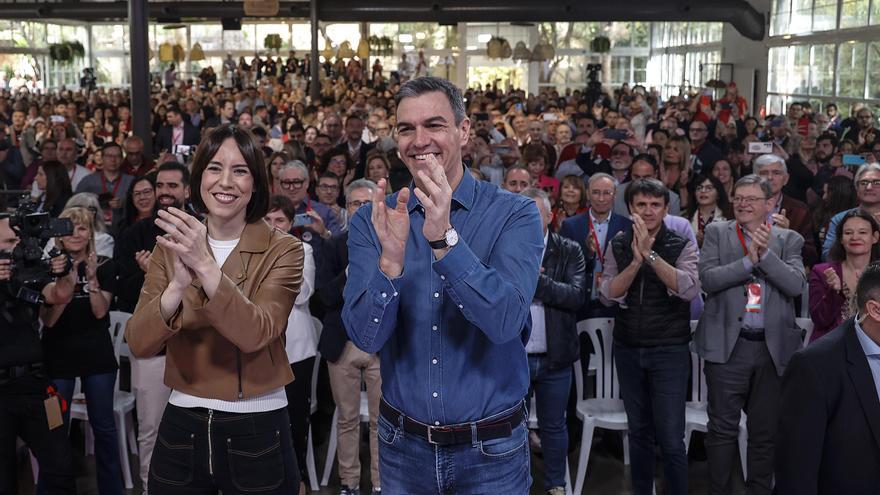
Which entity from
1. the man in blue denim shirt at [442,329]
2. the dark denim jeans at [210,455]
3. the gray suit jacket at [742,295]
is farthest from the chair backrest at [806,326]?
the dark denim jeans at [210,455]

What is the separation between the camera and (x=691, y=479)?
16.6ft

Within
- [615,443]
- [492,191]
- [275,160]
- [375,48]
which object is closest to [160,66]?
[375,48]

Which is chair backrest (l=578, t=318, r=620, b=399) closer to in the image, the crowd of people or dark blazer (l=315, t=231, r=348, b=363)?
the crowd of people

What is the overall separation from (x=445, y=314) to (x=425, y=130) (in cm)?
38

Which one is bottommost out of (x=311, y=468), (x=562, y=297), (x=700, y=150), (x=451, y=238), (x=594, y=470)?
(x=594, y=470)

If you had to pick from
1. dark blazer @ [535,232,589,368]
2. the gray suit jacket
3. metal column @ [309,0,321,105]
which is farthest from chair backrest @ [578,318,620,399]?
metal column @ [309,0,321,105]

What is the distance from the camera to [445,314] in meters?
2.07

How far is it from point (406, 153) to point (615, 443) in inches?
148

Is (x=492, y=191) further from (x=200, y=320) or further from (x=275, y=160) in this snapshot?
(x=275, y=160)

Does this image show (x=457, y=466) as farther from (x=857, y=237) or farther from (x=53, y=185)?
(x=53, y=185)

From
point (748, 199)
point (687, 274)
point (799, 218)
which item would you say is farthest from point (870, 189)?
point (687, 274)

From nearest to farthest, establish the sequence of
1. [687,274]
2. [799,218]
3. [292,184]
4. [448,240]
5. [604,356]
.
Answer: [448,240]
[687,274]
[604,356]
[292,184]
[799,218]

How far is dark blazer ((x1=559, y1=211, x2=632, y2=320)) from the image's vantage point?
18.0ft

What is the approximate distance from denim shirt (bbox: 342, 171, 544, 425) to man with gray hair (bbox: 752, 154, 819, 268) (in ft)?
13.7
